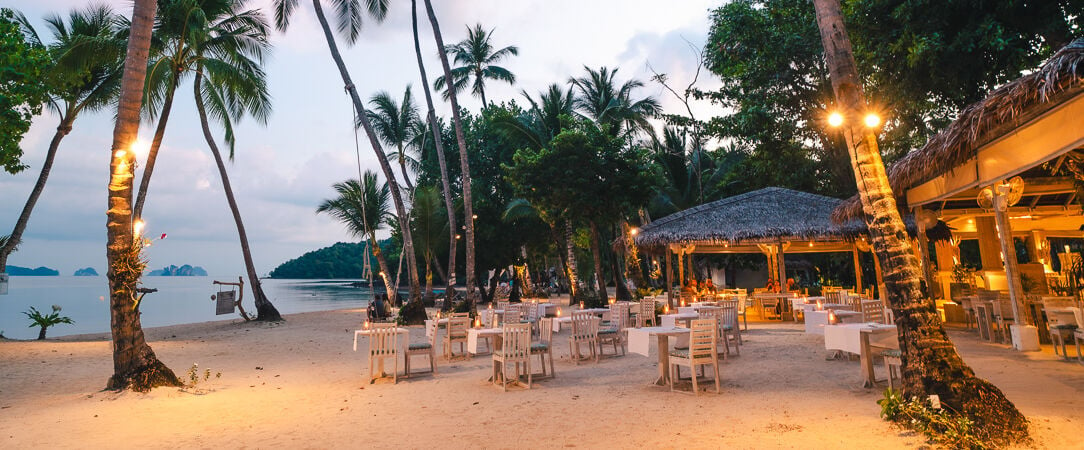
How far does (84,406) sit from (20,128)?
326 inches

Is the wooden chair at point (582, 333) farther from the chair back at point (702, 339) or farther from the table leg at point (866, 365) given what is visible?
the table leg at point (866, 365)

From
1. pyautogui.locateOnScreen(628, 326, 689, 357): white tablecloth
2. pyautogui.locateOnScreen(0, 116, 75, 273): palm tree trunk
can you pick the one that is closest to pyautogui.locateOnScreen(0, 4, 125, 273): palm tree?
pyautogui.locateOnScreen(0, 116, 75, 273): palm tree trunk

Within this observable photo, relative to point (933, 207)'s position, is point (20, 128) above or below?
above

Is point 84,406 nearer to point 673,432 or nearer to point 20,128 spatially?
point 673,432

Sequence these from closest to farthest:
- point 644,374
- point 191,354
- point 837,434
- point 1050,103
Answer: point 837,434 < point 1050,103 < point 644,374 < point 191,354

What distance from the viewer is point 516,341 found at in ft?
21.5

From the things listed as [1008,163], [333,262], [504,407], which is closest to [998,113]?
[1008,163]

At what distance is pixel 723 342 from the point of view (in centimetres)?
796

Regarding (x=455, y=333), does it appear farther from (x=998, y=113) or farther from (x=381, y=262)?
(x=381, y=262)

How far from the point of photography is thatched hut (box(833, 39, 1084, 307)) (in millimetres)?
5102

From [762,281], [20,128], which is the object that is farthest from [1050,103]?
[762,281]

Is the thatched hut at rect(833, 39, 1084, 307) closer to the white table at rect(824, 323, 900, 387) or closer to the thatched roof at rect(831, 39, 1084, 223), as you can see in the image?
the thatched roof at rect(831, 39, 1084, 223)

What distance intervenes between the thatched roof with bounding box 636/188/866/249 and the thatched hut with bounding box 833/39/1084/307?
2521 millimetres

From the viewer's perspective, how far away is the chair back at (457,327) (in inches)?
349
